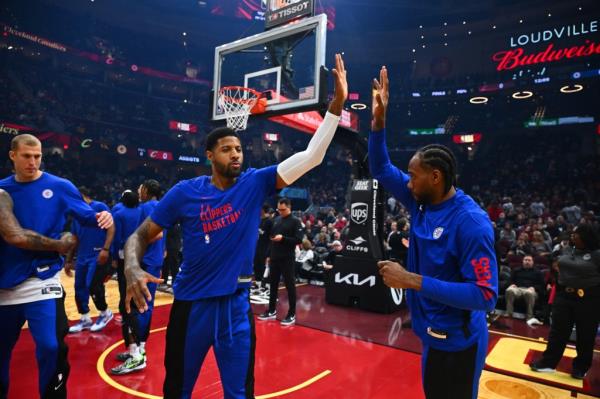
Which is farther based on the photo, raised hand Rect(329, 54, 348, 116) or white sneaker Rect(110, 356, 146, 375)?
white sneaker Rect(110, 356, 146, 375)

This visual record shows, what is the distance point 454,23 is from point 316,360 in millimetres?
25915

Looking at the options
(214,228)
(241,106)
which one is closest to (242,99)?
(241,106)

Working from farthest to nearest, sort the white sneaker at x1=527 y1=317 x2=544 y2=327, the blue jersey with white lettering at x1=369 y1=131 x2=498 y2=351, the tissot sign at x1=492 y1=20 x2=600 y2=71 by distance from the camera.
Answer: the tissot sign at x1=492 y1=20 x2=600 y2=71, the white sneaker at x1=527 y1=317 x2=544 y2=327, the blue jersey with white lettering at x1=369 y1=131 x2=498 y2=351

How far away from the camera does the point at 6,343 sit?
9.10 ft

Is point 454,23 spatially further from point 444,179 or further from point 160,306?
point 444,179

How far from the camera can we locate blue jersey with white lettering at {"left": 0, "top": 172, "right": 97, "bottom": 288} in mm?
2773

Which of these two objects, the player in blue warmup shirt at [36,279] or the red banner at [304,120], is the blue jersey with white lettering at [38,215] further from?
the red banner at [304,120]

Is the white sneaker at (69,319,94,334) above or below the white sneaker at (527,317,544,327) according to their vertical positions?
above

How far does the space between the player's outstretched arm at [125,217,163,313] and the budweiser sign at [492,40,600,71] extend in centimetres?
2460

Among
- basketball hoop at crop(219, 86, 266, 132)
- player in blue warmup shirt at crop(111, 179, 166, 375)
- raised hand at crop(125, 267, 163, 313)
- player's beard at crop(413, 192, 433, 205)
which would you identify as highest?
basketball hoop at crop(219, 86, 266, 132)

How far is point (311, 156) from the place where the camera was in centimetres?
245

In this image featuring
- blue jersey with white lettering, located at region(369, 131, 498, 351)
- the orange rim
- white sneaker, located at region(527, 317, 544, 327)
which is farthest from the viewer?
the orange rim

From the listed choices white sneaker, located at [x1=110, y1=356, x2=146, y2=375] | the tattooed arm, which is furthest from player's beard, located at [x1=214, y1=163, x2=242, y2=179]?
white sneaker, located at [x1=110, y1=356, x2=146, y2=375]

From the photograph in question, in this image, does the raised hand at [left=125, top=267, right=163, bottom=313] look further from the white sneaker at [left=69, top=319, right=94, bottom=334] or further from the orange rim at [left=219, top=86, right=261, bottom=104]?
the orange rim at [left=219, top=86, right=261, bottom=104]
